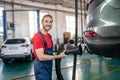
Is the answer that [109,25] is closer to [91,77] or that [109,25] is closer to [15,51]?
[91,77]

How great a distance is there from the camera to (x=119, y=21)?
2305 mm

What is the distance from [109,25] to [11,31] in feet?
45.8

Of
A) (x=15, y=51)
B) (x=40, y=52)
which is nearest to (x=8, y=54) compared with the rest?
(x=15, y=51)

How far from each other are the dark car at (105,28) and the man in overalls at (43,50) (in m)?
0.66

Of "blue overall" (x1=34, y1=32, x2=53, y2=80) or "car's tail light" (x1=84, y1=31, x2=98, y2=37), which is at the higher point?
"car's tail light" (x1=84, y1=31, x2=98, y2=37)

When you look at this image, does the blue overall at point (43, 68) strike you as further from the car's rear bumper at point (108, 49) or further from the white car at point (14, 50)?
the white car at point (14, 50)

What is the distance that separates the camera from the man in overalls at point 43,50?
9.53ft

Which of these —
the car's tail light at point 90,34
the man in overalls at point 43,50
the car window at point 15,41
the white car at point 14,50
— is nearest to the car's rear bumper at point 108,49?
the car's tail light at point 90,34

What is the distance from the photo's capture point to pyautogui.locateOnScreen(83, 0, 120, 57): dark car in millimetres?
2338

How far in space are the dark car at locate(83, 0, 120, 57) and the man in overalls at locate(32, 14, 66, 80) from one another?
663mm

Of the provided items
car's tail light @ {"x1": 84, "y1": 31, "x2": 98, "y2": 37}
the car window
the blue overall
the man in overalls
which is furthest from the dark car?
the car window

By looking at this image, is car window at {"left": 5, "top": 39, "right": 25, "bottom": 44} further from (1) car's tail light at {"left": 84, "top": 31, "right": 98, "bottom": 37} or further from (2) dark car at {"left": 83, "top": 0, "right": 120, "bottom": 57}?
(2) dark car at {"left": 83, "top": 0, "right": 120, "bottom": 57}

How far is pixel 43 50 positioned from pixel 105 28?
3.42 feet

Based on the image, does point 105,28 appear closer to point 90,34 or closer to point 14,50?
point 90,34
